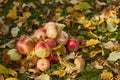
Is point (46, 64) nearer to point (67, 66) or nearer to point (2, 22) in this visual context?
point (67, 66)

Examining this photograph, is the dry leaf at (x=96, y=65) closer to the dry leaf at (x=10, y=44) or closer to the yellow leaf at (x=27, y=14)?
the dry leaf at (x=10, y=44)

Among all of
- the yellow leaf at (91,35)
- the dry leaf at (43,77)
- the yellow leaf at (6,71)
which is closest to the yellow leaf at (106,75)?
the dry leaf at (43,77)

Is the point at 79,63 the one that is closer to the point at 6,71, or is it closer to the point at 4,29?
the point at 6,71

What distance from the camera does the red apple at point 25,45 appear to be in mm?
2873

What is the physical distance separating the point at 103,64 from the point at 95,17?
2.44 ft

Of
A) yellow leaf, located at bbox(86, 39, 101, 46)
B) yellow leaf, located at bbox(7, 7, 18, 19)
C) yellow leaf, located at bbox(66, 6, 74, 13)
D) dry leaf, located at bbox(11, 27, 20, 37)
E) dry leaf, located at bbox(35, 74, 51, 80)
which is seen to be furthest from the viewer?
yellow leaf, located at bbox(66, 6, 74, 13)

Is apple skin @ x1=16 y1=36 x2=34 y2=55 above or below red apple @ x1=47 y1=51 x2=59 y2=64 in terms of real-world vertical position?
above

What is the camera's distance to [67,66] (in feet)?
9.19

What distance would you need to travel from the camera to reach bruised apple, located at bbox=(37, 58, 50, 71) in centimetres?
280

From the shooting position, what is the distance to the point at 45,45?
9.26 ft

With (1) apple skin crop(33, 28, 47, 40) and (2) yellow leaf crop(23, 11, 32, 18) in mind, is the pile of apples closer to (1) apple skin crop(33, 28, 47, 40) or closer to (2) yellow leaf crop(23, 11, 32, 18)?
(1) apple skin crop(33, 28, 47, 40)

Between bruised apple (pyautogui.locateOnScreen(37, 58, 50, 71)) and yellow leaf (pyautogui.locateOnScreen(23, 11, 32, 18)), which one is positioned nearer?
bruised apple (pyautogui.locateOnScreen(37, 58, 50, 71))

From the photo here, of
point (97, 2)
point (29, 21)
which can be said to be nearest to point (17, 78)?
point (29, 21)

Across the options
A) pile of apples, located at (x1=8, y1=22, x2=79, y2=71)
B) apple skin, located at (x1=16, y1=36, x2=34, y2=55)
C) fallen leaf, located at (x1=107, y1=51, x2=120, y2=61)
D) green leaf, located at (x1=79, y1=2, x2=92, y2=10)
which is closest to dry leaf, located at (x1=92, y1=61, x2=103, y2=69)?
fallen leaf, located at (x1=107, y1=51, x2=120, y2=61)
